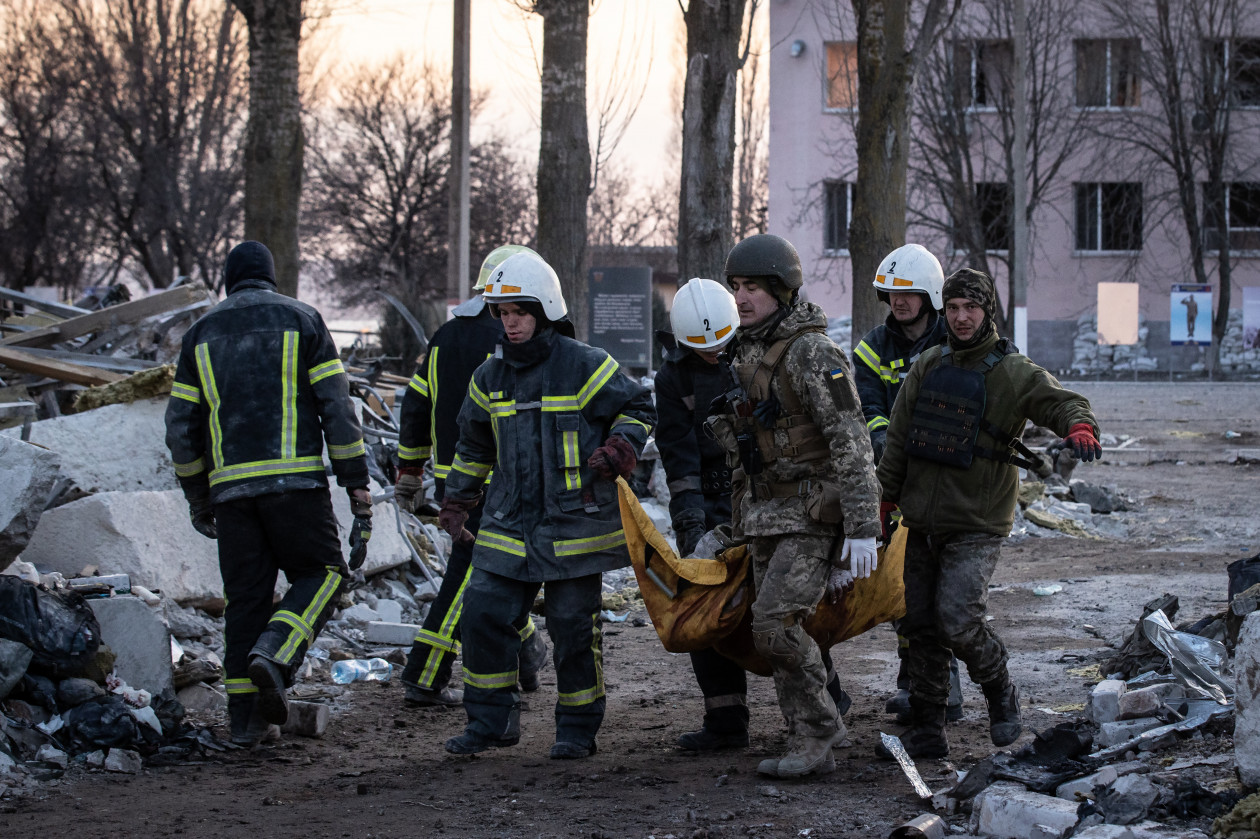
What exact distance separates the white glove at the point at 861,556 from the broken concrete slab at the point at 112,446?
15.9 feet

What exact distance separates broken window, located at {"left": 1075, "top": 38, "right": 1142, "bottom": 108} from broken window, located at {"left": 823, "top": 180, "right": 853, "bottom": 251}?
18.8ft

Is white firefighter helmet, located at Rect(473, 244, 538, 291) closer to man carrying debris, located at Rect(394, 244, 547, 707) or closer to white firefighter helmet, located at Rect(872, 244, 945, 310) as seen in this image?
man carrying debris, located at Rect(394, 244, 547, 707)

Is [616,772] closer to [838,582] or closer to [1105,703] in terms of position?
[838,582]

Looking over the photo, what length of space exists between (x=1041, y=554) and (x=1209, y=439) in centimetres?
923

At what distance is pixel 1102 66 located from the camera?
97.7ft

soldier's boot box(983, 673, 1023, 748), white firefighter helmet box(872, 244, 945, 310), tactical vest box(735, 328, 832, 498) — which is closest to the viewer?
tactical vest box(735, 328, 832, 498)

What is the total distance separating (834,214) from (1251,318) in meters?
9.32

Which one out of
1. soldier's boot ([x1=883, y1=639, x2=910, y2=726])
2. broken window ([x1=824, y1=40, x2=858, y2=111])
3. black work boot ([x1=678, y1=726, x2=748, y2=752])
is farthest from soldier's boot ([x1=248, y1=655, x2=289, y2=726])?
broken window ([x1=824, y1=40, x2=858, y2=111])

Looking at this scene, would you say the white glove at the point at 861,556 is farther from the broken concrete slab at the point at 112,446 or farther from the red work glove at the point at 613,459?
the broken concrete slab at the point at 112,446

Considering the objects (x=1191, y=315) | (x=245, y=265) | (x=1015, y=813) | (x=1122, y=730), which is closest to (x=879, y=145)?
(x=245, y=265)

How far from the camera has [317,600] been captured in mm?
5445

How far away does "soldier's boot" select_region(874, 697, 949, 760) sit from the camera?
189 inches

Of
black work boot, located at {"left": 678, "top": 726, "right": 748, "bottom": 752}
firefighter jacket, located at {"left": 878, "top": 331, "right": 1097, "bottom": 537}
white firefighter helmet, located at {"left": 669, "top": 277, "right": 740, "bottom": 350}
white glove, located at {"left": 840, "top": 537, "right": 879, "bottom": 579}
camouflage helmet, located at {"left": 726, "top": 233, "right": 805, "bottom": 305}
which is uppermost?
camouflage helmet, located at {"left": 726, "top": 233, "right": 805, "bottom": 305}

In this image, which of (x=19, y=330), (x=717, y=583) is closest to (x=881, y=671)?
(x=717, y=583)
